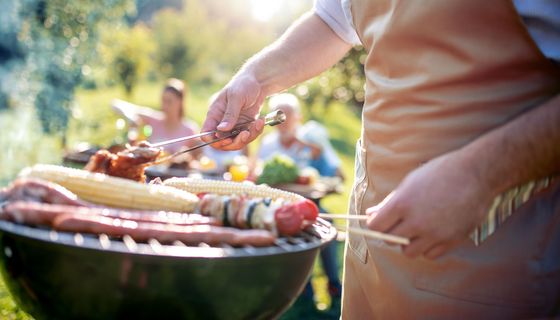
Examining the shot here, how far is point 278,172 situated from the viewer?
5973mm

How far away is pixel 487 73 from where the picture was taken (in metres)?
1.66

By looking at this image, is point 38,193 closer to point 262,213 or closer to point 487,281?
A: point 262,213

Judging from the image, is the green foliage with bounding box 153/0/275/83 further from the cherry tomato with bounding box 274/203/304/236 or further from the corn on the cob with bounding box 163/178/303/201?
the cherry tomato with bounding box 274/203/304/236

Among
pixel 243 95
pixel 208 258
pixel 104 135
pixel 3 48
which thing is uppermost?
pixel 3 48

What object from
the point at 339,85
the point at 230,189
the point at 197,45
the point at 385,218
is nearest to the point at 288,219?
the point at 385,218

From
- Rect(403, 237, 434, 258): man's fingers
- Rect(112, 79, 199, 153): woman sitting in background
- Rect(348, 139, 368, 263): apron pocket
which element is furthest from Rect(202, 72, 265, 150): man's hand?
Rect(112, 79, 199, 153): woman sitting in background

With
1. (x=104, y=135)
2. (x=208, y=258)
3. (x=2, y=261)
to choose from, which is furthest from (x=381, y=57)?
(x=104, y=135)

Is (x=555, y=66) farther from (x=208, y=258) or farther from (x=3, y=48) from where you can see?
(x=3, y=48)

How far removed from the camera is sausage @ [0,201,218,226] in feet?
4.50

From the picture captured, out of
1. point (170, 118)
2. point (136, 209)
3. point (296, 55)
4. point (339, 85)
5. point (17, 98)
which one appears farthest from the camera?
point (339, 85)

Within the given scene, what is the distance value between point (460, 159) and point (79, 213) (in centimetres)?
90

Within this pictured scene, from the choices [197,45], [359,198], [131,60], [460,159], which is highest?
[197,45]

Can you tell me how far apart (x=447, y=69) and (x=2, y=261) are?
1.28m

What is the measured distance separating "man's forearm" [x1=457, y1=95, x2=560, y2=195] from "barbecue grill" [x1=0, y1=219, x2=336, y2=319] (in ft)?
1.49
